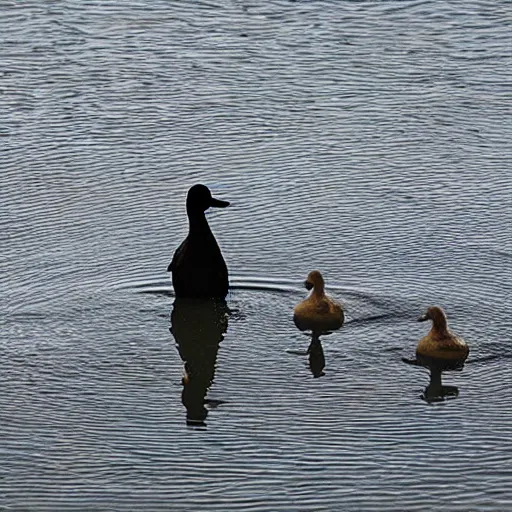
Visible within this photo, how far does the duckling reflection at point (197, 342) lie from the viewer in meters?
6.96

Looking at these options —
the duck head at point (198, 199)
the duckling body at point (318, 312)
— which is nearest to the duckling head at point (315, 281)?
the duckling body at point (318, 312)

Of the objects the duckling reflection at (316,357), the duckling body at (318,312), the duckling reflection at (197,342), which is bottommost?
the duckling reflection at (197,342)

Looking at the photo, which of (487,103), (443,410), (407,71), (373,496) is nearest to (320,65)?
(407,71)

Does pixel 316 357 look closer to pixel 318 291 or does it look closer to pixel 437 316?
pixel 318 291

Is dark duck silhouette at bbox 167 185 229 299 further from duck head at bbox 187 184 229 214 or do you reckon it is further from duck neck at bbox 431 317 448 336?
duck neck at bbox 431 317 448 336

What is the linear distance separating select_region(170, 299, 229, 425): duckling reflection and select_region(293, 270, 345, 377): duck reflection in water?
44 centimetres

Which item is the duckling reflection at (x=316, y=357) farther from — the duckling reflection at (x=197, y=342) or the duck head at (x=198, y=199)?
the duck head at (x=198, y=199)

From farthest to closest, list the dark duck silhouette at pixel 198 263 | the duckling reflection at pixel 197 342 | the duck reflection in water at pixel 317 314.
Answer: the dark duck silhouette at pixel 198 263
the duck reflection in water at pixel 317 314
the duckling reflection at pixel 197 342

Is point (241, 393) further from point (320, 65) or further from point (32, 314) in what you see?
point (320, 65)

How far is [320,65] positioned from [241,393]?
5.19 meters

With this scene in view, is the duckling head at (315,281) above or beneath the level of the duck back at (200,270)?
above

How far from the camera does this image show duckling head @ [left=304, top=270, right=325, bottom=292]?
764 centimetres

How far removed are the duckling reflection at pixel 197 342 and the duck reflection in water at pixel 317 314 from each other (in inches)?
17.2

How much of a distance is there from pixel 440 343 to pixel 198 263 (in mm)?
1541
